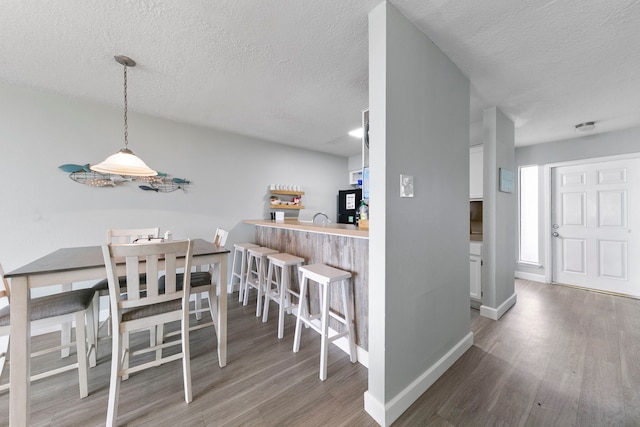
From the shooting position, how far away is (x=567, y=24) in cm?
148

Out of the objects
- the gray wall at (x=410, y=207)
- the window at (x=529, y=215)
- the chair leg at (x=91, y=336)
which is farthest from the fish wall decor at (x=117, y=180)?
the window at (x=529, y=215)

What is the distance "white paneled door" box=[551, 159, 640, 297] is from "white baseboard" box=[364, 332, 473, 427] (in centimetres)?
355

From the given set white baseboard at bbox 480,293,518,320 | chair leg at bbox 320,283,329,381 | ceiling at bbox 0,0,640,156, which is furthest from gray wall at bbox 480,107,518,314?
chair leg at bbox 320,283,329,381

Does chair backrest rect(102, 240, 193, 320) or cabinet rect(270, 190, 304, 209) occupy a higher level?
cabinet rect(270, 190, 304, 209)

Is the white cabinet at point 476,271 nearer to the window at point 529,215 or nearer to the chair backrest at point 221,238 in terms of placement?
the window at point 529,215

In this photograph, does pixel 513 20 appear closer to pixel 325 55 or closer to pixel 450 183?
pixel 450 183

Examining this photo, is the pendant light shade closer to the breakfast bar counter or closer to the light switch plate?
the breakfast bar counter

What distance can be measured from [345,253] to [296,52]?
5.42 feet

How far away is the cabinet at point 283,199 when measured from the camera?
3.96 metres

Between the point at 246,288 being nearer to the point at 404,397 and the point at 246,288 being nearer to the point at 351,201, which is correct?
the point at 404,397

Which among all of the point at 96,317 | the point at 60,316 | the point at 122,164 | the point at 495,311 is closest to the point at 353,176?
the point at 495,311

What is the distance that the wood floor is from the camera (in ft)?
4.59

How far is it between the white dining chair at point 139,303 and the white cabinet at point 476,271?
3.13m

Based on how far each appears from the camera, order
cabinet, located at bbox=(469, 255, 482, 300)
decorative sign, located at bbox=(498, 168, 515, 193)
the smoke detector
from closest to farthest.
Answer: decorative sign, located at bbox=(498, 168, 515, 193), cabinet, located at bbox=(469, 255, 482, 300), the smoke detector
